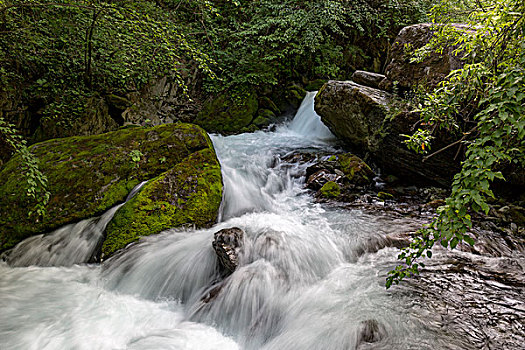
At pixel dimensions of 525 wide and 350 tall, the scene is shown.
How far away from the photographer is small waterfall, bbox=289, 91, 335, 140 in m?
9.16

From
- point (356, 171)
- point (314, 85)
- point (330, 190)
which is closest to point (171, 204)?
point (330, 190)

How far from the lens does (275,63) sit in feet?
34.0

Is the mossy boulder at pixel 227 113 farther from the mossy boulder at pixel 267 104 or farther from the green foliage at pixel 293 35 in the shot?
the green foliage at pixel 293 35

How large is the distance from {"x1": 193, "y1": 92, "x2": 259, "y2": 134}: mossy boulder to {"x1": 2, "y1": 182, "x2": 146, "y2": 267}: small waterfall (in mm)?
6507

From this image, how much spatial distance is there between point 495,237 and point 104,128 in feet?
29.1

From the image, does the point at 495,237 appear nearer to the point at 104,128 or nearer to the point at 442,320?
the point at 442,320

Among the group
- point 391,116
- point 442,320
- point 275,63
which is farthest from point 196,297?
point 275,63

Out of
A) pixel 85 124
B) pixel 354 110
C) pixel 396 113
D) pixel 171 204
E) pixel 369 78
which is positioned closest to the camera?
pixel 171 204

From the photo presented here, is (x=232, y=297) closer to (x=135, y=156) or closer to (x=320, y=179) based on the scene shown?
(x=135, y=156)

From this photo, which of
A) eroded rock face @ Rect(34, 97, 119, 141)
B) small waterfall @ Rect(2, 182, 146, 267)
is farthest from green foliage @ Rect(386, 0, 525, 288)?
eroded rock face @ Rect(34, 97, 119, 141)

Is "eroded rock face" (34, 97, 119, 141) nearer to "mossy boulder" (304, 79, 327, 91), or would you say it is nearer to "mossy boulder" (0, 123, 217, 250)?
"mossy boulder" (0, 123, 217, 250)

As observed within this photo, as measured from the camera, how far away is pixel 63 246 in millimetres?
3605

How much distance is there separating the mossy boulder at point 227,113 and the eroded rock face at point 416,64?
5.12m

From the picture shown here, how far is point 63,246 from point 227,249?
239 cm
